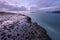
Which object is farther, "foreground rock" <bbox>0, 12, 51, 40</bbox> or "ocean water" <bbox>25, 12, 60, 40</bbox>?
"ocean water" <bbox>25, 12, 60, 40</bbox>

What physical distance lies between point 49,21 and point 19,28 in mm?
350

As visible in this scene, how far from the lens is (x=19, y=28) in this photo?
1.12 meters

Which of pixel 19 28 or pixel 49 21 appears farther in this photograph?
pixel 49 21

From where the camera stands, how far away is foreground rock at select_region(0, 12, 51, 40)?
1048mm

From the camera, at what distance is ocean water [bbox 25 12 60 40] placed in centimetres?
124

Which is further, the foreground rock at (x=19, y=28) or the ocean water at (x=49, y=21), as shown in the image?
the ocean water at (x=49, y=21)

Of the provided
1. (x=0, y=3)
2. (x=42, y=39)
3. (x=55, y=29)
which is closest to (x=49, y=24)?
(x=55, y=29)

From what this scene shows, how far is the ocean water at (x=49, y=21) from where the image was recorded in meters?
1.24

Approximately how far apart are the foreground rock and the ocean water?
5 centimetres

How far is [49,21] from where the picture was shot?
4.19ft

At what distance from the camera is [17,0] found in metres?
1.20

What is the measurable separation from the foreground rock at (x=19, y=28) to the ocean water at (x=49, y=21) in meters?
0.05

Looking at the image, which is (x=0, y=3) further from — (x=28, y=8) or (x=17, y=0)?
(x=28, y=8)

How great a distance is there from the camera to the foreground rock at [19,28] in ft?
3.44
